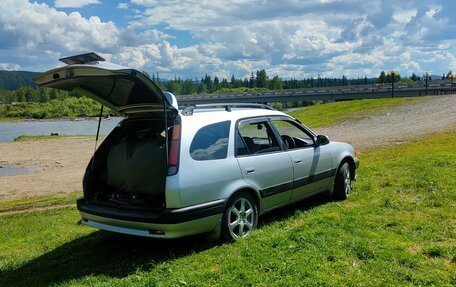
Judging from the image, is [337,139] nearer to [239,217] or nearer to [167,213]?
[239,217]

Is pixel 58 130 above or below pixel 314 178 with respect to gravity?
below

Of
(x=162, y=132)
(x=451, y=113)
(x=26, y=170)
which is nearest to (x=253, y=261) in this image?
(x=162, y=132)

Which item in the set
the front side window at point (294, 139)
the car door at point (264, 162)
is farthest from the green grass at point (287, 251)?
the front side window at point (294, 139)

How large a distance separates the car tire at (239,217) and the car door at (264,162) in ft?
0.66

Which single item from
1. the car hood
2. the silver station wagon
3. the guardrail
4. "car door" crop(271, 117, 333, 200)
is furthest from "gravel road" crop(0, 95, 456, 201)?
the guardrail

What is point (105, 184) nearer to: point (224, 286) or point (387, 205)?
point (224, 286)

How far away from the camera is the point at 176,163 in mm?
4895

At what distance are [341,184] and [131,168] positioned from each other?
11.7ft

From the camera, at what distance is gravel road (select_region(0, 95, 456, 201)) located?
14.4 meters

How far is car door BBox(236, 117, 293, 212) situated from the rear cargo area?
1017 millimetres

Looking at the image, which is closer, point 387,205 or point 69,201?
point 387,205

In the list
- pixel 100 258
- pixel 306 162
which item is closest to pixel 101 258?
pixel 100 258

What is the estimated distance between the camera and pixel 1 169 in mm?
22750

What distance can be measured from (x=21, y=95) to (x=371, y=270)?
684 ft
